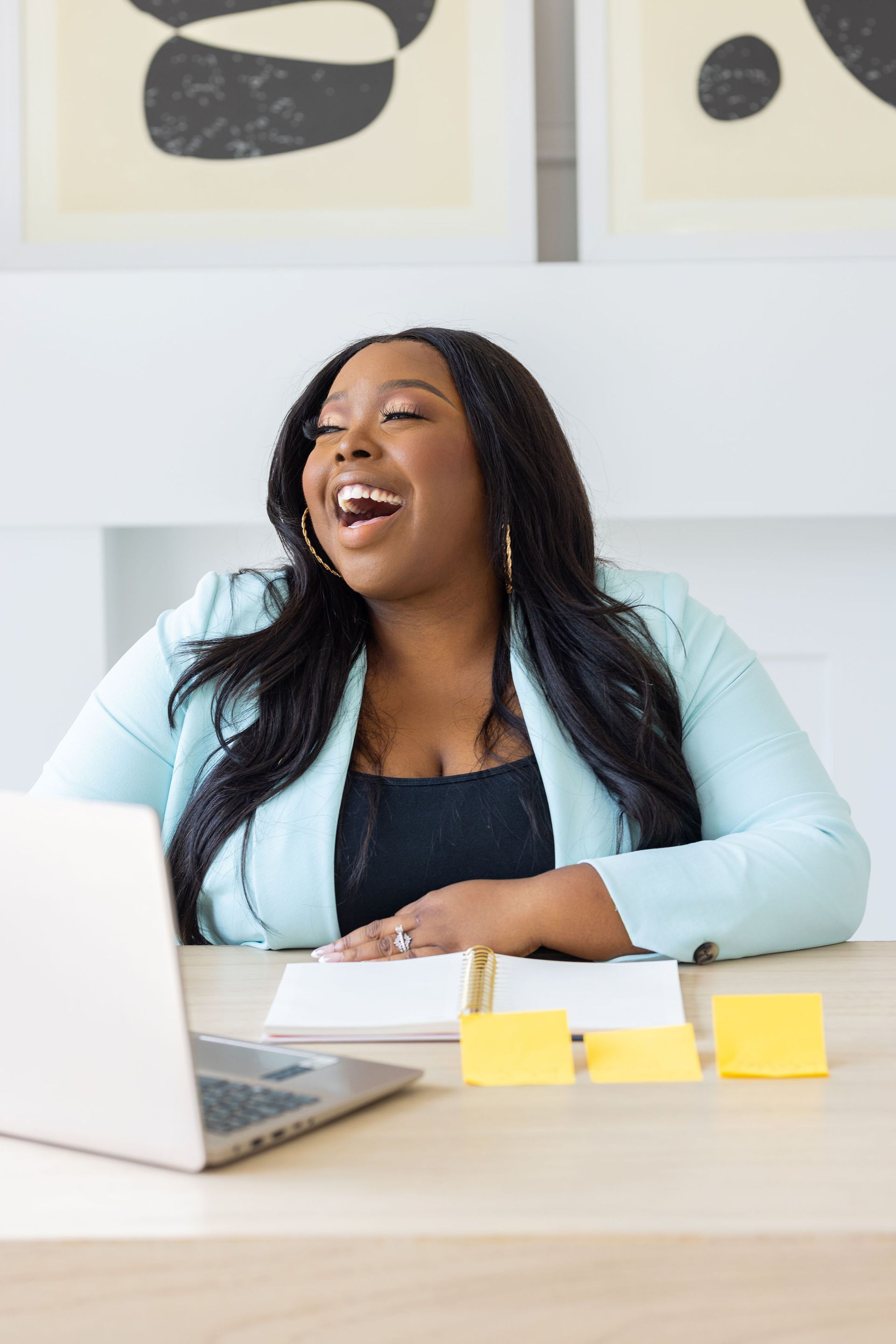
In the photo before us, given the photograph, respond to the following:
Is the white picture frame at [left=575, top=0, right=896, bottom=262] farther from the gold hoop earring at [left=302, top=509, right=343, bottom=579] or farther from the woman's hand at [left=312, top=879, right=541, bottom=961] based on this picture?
the woman's hand at [left=312, top=879, right=541, bottom=961]

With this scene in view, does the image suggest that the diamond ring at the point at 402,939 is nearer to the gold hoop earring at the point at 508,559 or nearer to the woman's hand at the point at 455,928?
the woman's hand at the point at 455,928

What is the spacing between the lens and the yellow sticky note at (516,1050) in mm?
727

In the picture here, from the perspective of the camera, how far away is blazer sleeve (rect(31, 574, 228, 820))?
52.7 inches

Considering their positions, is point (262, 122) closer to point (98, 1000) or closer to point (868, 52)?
point (868, 52)

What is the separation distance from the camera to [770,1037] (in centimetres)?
74

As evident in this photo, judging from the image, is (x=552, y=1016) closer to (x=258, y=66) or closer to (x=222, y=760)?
(x=222, y=760)

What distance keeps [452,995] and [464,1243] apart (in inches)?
15.1

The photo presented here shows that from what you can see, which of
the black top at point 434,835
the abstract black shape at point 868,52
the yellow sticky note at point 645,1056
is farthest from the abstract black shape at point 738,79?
the yellow sticky note at point 645,1056

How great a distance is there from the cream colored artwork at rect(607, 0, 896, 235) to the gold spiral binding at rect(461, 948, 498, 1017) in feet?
5.04

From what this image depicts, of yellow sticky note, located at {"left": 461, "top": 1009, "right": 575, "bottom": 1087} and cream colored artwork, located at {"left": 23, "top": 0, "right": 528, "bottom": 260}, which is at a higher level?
cream colored artwork, located at {"left": 23, "top": 0, "right": 528, "bottom": 260}

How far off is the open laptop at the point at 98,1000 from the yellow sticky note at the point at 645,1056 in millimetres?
193

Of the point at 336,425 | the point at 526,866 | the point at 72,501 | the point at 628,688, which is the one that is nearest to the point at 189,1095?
the point at 526,866

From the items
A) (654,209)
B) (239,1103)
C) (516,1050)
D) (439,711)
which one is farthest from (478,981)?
(654,209)

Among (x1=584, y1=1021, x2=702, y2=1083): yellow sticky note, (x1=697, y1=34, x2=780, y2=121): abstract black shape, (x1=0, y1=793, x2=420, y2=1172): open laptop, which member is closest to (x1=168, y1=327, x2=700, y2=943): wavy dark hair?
(x1=584, y1=1021, x2=702, y2=1083): yellow sticky note
